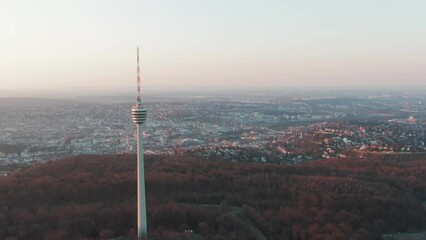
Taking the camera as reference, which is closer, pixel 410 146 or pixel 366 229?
pixel 366 229

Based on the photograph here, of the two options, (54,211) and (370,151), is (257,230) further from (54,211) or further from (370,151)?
(370,151)

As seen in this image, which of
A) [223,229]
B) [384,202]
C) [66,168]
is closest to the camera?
[223,229]

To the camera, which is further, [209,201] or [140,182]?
[209,201]

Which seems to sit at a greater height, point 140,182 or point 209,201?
point 140,182

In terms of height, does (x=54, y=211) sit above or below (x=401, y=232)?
above

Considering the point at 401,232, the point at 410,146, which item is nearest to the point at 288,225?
the point at 401,232

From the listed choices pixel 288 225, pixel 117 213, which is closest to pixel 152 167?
pixel 117 213

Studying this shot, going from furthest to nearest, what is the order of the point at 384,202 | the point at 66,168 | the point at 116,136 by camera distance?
the point at 116,136 → the point at 66,168 → the point at 384,202
